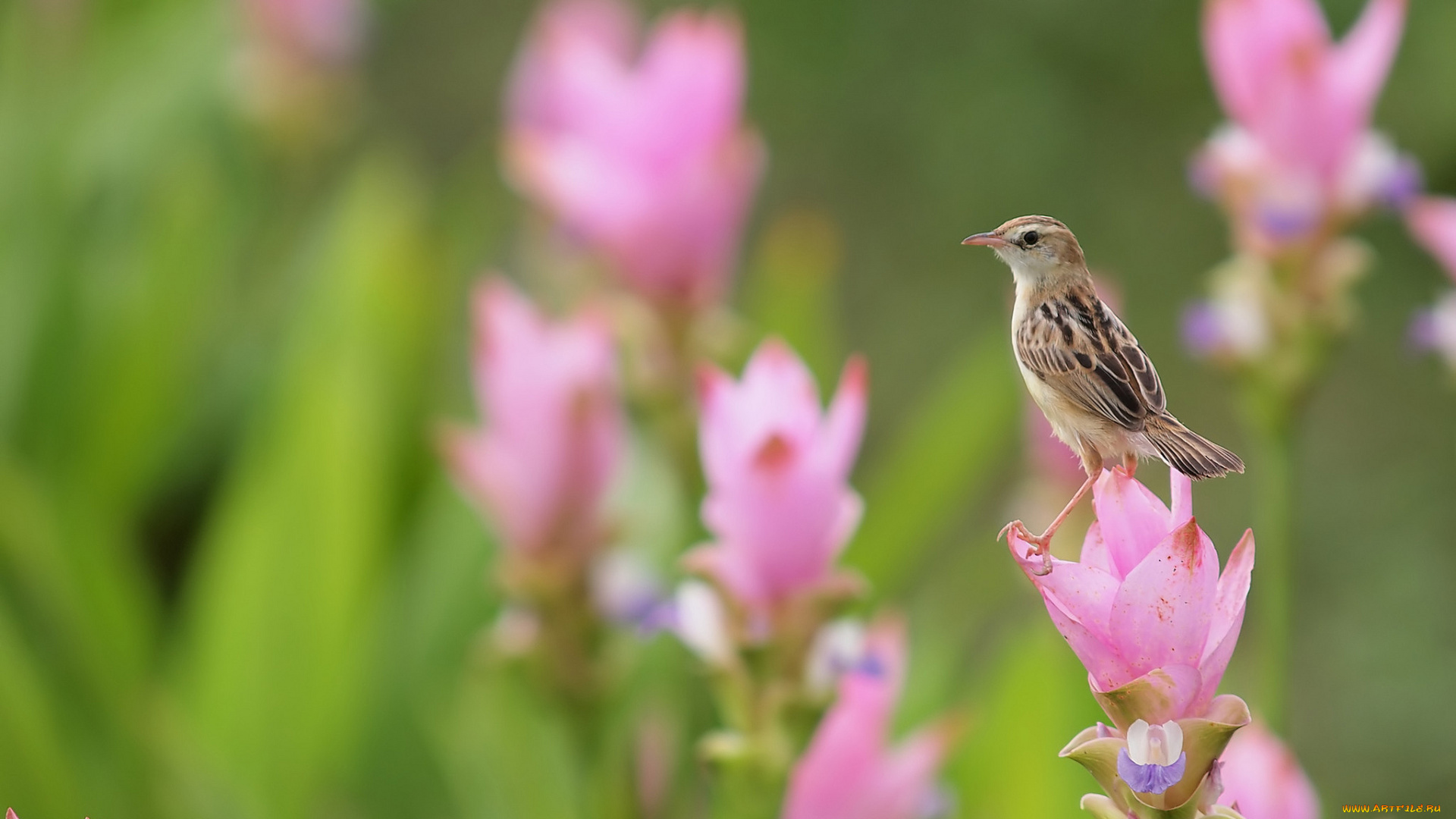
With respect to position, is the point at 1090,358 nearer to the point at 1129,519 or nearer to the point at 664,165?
the point at 1129,519

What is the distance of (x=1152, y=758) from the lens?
15.4 inches

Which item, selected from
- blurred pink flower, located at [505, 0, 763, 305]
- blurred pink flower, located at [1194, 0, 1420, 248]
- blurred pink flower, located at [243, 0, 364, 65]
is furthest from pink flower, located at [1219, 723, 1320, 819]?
blurred pink flower, located at [243, 0, 364, 65]

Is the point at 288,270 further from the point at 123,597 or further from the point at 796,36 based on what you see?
the point at 796,36

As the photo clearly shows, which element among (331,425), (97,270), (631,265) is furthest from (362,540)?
(97,270)

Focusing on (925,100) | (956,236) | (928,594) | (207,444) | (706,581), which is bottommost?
(706,581)

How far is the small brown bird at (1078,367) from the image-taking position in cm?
40

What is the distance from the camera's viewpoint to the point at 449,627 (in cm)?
139

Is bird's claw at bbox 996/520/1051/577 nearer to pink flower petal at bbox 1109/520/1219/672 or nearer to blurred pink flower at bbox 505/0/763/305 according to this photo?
pink flower petal at bbox 1109/520/1219/672

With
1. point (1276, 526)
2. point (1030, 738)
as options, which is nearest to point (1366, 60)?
point (1276, 526)

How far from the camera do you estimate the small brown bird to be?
40cm

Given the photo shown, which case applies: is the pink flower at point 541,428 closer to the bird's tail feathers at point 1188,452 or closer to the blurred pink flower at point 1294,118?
the blurred pink flower at point 1294,118

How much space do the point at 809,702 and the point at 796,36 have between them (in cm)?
269

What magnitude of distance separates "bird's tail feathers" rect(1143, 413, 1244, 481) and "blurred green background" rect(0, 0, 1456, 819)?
16.7 inches

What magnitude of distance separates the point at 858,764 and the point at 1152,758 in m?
0.32
